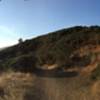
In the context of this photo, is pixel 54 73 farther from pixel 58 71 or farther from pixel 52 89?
pixel 52 89

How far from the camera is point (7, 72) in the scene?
2644 cm

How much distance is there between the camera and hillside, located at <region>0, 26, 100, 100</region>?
1638 cm

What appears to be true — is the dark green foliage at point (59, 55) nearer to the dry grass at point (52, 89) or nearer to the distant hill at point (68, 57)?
the distant hill at point (68, 57)

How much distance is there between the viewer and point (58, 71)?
79.2 ft

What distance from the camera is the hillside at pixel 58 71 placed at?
1638cm

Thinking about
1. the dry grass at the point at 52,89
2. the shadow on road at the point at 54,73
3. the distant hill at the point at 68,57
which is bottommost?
the dry grass at the point at 52,89

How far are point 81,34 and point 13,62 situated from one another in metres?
9.32

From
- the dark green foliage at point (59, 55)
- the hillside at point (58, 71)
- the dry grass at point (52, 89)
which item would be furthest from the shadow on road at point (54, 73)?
the dark green foliage at point (59, 55)

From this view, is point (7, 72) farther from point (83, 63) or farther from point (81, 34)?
point (81, 34)

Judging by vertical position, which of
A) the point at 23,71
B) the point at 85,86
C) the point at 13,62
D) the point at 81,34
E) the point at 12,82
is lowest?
the point at 85,86

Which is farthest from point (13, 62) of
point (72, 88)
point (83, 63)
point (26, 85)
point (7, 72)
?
point (72, 88)

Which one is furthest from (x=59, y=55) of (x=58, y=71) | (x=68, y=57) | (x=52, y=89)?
(x=52, y=89)

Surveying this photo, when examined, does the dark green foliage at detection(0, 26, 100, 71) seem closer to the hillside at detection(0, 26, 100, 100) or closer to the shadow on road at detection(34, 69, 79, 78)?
the hillside at detection(0, 26, 100, 100)

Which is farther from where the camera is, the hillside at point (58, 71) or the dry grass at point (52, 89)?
the hillside at point (58, 71)
